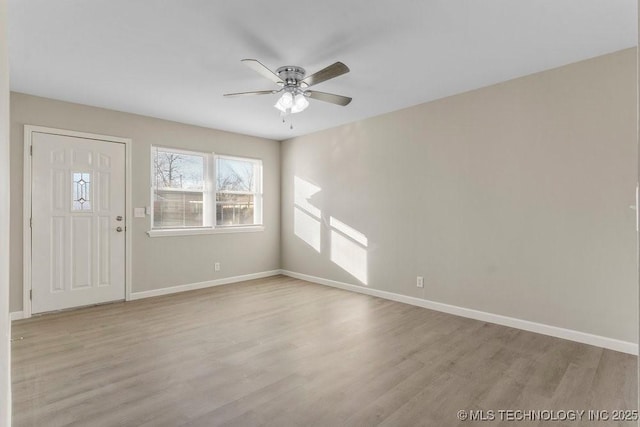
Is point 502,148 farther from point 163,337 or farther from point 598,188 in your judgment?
point 163,337

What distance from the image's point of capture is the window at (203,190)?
4879 mm

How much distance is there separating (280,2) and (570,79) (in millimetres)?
2694

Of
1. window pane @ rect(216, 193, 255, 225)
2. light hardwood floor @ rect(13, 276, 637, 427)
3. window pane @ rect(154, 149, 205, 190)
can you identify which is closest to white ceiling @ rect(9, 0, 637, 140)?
window pane @ rect(154, 149, 205, 190)

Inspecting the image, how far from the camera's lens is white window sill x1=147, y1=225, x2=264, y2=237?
4.77m

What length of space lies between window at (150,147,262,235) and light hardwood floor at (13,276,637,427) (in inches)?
64.5

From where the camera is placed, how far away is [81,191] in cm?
412

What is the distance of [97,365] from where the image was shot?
2619 millimetres

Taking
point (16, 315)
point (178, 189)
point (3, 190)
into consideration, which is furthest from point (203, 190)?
point (3, 190)

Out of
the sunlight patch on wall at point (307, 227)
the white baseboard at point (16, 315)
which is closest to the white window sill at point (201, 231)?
the sunlight patch on wall at point (307, 227)

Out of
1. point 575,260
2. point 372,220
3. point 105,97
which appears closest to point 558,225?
point 575,260

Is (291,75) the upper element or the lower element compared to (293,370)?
upper

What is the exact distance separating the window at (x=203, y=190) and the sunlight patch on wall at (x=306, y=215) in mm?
659

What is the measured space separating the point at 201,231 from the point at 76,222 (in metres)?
1.59

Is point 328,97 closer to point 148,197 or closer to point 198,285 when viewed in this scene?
point 148,197
